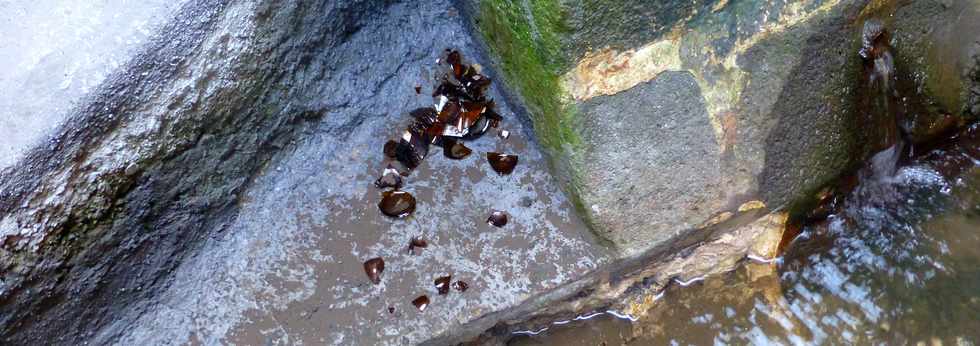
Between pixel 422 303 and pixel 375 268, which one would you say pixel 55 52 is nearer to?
pixel 375 268

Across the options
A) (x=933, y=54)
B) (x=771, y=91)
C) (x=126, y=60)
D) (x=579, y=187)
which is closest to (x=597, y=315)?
(x=579, y=187)

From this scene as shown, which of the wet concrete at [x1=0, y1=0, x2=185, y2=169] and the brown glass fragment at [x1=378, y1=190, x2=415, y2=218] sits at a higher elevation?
the wet concrete at [x1=0, y1=0, x2=185, y2=169]

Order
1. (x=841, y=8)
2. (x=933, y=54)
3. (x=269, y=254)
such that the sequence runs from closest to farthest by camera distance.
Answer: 1. (x=841, y=8)
2. (x=269, y=254)
3. (x=933, y=54)

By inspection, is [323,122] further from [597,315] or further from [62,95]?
[597,315]

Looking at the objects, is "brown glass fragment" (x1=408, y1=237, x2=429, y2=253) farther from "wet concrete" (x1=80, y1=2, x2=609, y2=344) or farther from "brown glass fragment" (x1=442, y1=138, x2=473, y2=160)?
"brown glass fragment" (x1=442, y1=138, x2=473, y2=160)

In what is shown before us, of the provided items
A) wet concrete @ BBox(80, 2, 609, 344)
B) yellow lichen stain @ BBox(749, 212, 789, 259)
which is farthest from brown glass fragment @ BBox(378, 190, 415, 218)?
yellow lichen stain @ BBox(749, 212, 789, 259)

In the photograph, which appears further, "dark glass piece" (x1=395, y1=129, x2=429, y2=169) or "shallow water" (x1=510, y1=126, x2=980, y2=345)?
"shallow water" (x1=510, y1=126, x2=980, y2=345)

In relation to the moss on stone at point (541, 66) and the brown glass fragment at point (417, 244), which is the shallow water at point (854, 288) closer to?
the brown glass fragment at point (417, 244)
